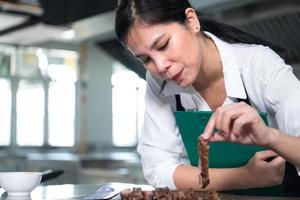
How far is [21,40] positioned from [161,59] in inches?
282

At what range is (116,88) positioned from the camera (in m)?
8.95

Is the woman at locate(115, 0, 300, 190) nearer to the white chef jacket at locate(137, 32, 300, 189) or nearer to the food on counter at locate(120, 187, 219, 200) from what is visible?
→ the white chef jacket at locate(137, 32, 300, 189)

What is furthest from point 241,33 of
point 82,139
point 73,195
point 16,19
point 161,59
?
point 82,139

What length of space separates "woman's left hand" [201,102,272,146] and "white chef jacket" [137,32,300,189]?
16 centimetres

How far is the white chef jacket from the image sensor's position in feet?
4.38

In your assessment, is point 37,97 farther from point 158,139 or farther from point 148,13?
point 148,13

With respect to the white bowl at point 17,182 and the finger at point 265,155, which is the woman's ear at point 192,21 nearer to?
the finger at point 265,155

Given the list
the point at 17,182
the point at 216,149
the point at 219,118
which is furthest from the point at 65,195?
the point at 219,118

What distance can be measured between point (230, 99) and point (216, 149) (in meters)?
0.18

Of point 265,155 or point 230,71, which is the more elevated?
point 230,71

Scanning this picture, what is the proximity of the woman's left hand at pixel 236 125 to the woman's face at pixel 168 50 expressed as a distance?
9.7 inches

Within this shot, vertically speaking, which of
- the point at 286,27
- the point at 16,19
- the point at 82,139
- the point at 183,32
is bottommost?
the point at 82,139

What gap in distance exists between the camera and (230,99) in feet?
5.00

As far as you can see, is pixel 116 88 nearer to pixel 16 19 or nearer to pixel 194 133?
pixel 16 19
